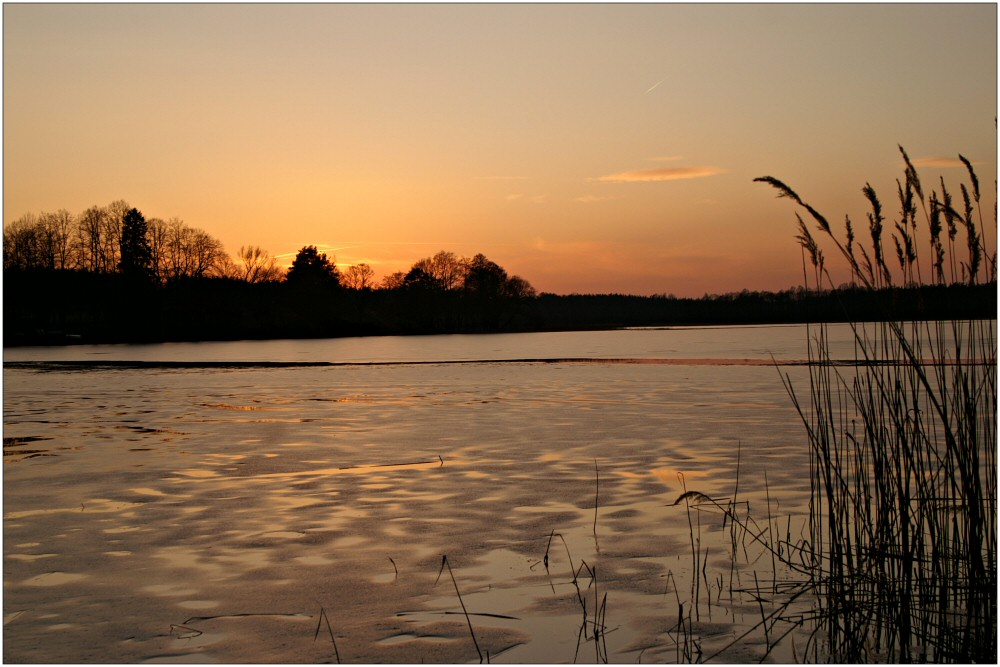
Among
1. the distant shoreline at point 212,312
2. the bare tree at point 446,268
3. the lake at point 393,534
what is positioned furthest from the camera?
the bare tree at point 446,268

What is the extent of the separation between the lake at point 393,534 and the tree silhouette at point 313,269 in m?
83.9

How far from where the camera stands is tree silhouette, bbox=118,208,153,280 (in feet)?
265

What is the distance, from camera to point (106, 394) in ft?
66.4

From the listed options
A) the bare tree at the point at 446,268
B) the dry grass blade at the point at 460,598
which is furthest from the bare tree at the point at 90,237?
the dry grass blade at the point at 460,598

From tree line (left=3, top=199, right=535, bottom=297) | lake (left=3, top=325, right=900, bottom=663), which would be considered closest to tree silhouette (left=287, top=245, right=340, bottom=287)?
tree line (left=3, top=199, right=535, bottom=297)

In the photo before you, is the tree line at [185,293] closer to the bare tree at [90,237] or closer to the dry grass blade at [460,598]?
the bare tree at [90,237]

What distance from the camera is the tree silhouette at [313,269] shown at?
98125 millimetres

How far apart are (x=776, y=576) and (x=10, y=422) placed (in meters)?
13.0

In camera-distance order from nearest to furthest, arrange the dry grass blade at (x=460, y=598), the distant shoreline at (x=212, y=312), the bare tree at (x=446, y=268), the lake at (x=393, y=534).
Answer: the dry grass blade at (x=460, y=598)
the lake at (x=393, y=534)
the distant shoreline at (x=212, y=312)
the bare tree at (x=446, y=268)

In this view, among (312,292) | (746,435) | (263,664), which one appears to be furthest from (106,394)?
(312,292)

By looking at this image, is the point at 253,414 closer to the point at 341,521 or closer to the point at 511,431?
the point at 511,431

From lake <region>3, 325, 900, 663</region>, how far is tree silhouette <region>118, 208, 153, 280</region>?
69.8 m

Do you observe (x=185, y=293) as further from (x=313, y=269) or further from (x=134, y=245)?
(x=313, y=269)

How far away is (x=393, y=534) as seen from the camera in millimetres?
6914
